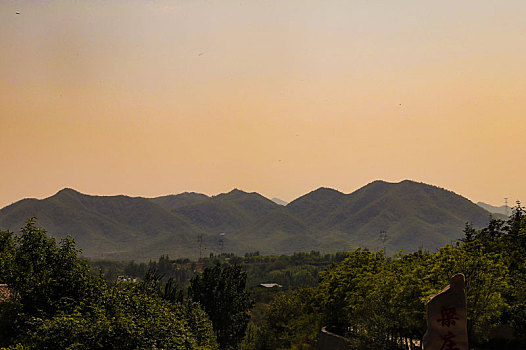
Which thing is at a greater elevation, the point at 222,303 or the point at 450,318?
the point at 450,318

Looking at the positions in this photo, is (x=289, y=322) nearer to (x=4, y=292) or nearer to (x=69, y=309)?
(x=69, y=309)

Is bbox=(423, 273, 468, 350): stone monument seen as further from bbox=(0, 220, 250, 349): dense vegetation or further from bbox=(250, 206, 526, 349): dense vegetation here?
bbox=(250, 206, 526, 349): dense vegetation

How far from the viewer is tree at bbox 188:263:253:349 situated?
181ft

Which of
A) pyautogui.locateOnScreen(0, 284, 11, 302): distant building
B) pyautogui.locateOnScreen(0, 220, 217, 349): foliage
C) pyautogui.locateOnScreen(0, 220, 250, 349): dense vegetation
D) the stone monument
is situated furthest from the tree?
the stone monument

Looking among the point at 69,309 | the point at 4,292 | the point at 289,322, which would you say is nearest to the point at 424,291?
the point at 69,309

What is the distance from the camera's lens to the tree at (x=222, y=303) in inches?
2174

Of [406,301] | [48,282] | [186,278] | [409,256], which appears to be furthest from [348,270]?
[186,278]

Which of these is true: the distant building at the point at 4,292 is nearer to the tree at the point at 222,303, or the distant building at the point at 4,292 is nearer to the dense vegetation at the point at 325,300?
the dense vegetation at the point at 325,300

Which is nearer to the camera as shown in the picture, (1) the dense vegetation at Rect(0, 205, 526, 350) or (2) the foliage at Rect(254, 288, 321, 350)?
(1) the dense vegetation at Rect(0, 205, 526, 350)

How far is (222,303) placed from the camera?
183 ft

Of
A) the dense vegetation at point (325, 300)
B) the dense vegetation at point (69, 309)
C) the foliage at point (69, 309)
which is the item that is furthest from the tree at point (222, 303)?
the dense vegetation at point (69, 309)

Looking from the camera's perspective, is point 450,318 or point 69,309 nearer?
point 450,318

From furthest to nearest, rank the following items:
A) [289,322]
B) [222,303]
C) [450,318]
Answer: [289,322]
[222,303]
[450,318]

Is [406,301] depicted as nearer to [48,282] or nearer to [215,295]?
[48,282]
